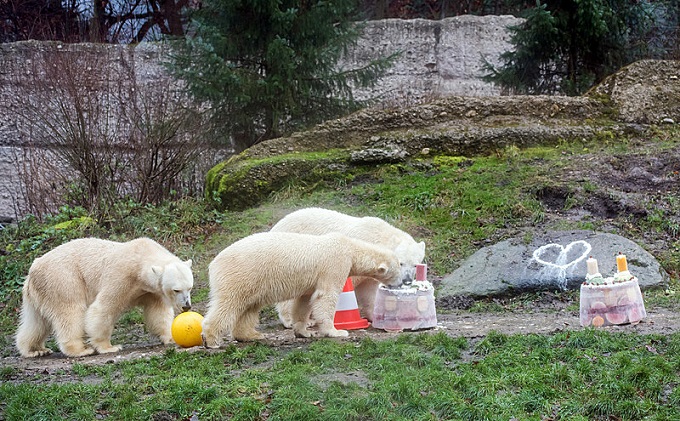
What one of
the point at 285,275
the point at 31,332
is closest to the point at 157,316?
the point at 31,332

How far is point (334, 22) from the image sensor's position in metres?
14.5

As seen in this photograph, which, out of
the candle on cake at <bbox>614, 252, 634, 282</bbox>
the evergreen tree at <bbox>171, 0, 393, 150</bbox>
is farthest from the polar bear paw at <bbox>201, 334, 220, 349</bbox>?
the evergreen tree at <bbox>171, 0, 393, 150</bbox>

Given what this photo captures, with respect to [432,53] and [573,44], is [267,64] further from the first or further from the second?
[432,53]

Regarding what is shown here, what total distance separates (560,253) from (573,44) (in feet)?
22.8

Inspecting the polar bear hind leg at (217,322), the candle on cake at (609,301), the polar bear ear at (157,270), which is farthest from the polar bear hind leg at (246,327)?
the candle on cake at (609,301)

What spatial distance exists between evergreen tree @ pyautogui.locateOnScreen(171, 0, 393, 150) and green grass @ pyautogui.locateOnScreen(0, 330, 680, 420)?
26.4ft

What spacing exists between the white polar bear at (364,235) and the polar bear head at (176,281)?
119 cm

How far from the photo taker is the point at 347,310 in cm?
A: 716

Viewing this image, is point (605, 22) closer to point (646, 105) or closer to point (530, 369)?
point (646, 105)

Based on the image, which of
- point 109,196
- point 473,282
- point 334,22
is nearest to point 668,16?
point 334,22

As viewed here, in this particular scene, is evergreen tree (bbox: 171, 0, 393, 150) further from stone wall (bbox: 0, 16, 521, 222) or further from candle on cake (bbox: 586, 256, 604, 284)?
candle on cake (bbox: 586, 256, 604, 284)

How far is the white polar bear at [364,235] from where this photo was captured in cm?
714

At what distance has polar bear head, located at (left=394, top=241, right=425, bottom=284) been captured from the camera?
6.95 metres

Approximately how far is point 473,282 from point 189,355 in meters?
3.89
